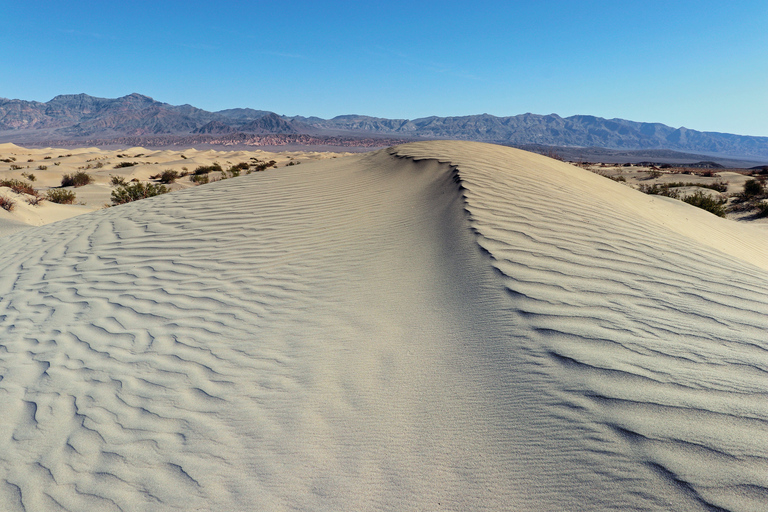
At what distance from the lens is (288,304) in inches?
149

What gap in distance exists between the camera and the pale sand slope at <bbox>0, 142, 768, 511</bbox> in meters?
1.84

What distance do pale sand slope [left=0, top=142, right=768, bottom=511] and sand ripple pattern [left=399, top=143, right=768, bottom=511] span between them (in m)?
0.01

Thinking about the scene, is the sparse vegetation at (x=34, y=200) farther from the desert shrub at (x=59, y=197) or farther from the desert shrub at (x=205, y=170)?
the desert shrub at (x=205, y=170)

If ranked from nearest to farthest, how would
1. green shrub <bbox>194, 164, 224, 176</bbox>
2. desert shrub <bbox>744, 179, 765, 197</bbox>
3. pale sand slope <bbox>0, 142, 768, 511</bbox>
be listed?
pale sand slope <bbox>0, 142, 768, 511</bbox>, desert shrub <bbox>744, 179, 765, 197</bbox>, green shrub <bbox>194, 164, 224, 176</bbox>

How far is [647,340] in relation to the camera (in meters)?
2.50

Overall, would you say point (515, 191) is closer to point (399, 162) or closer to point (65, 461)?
point (399, 162)

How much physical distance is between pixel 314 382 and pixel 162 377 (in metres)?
1.04

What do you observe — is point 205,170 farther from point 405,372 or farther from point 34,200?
point 405,372

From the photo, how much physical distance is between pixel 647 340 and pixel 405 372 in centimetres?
138

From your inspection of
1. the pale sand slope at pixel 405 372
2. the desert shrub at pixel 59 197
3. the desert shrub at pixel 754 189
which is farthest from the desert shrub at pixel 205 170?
the desert shrub at pixel 754 189

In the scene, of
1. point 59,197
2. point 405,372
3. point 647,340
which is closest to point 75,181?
point 59,197

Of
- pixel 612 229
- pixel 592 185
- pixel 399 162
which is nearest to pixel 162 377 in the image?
pixel 612 229

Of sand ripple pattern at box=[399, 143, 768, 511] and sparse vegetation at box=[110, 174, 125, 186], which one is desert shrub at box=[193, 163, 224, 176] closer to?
sparse vegetation at box=[110, 174, 125, 186]

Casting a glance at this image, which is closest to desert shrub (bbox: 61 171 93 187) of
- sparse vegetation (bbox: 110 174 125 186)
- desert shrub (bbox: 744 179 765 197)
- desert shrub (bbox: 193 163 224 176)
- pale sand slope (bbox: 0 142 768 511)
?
sparse vegetation (bbox: 110 174 125 186)
